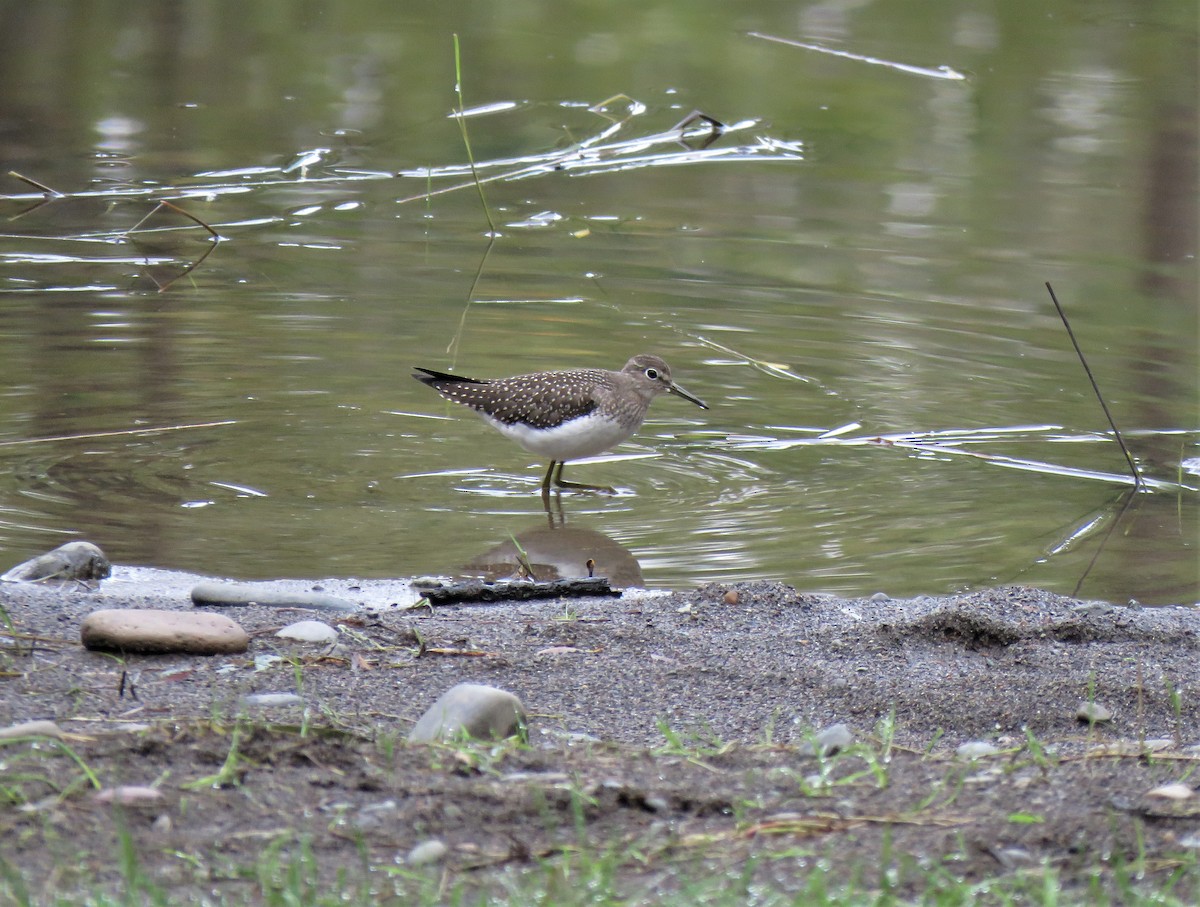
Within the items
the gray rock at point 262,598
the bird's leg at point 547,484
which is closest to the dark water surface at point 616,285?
the bird's leg at point 547,484

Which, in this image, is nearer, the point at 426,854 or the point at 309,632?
the point at 426,854

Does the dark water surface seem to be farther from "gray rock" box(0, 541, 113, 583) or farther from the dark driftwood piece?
the dark driftwood piece

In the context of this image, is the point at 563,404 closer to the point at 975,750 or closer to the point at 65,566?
the point at 65,566

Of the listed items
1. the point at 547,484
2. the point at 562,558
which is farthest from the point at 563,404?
the point at 562,558

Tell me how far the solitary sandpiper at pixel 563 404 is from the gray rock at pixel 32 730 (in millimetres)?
4375

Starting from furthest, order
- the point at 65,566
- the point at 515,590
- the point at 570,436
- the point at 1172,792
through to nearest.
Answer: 1. the point at 570,436
2. the point at 65,566
3. the point at 515,590
4. the point at 1172,792

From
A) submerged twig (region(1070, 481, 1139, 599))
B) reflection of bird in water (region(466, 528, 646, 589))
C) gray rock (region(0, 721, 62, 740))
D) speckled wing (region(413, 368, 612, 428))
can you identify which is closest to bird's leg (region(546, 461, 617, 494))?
speckled wing (region(413, 368, 612, 428))

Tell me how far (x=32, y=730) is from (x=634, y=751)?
1.43m

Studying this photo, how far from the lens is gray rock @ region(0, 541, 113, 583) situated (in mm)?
6207

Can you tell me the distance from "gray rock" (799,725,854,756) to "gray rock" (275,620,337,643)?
5.22 feet

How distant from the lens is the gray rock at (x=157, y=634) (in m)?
4.89

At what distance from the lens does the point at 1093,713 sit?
15.6 feet

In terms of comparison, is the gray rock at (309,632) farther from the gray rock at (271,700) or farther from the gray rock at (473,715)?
the gray rock at (473,715)

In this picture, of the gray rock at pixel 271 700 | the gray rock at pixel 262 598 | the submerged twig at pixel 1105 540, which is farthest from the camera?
the submerged twig at pixel 1105 540
